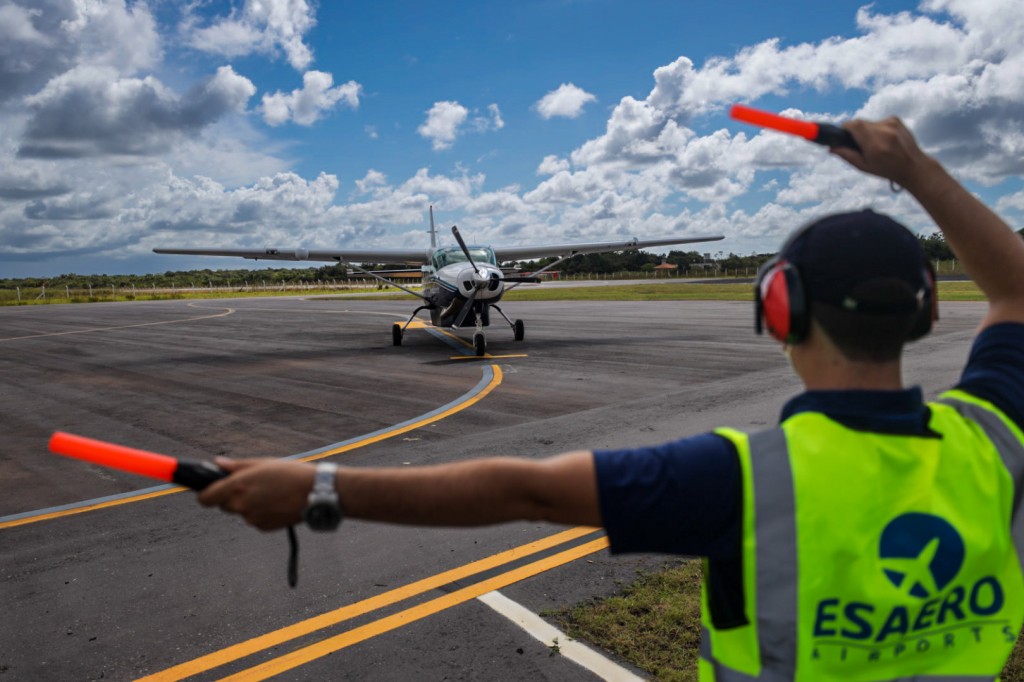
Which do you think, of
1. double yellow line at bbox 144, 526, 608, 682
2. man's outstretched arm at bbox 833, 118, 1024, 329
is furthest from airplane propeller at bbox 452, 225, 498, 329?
man's outstretched arm at bbox 833, 118, 1024, 329

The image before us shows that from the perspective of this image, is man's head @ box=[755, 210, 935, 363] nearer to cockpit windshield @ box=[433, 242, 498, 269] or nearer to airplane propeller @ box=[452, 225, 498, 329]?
airplane propeller @ box=[452, 225, 498, 329]

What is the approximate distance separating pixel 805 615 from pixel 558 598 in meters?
3.00

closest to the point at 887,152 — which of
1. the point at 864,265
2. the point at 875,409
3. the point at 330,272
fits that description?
the point at 864,265

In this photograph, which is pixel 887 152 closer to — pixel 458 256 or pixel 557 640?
pixel 557 640

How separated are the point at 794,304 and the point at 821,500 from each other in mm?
402

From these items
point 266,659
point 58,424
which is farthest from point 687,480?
point 58,424

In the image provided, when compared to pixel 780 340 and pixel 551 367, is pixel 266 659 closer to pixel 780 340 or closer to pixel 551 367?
pixel 780 340

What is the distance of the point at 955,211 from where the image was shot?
179cm

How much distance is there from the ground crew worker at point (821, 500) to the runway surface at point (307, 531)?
220 centimetres

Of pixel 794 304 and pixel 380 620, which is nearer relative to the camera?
pixel 794 304

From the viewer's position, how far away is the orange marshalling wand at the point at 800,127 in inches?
63.9

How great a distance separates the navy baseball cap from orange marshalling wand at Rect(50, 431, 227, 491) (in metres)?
1.27

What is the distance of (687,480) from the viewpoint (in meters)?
1.38

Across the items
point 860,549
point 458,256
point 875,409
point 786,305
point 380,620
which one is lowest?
point 380,620
